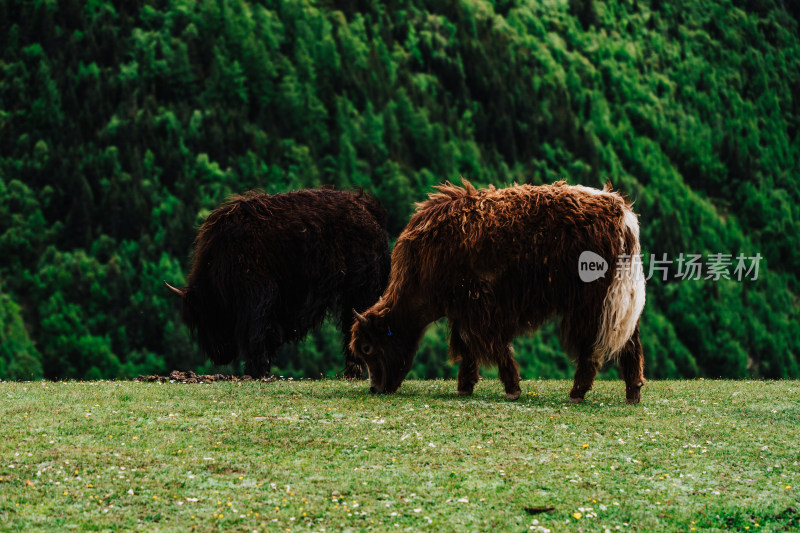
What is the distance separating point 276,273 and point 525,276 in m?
5.02

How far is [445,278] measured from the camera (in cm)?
1212

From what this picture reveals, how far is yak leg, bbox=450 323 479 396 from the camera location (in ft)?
41.1

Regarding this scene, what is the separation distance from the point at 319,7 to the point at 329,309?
144ft

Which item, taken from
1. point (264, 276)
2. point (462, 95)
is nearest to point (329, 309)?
point (264, 276)

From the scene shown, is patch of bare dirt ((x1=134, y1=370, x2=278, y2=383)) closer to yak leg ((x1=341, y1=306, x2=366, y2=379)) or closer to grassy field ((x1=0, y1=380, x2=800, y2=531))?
yak leg ((x1=341, y1=306, x2=366, y2=379))

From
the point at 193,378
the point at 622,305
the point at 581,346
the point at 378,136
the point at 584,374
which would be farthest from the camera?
the point at 378,136

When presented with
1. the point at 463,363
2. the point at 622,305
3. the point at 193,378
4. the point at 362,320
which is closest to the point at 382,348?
the point at 362,320

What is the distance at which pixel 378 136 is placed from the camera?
52000 millimetres

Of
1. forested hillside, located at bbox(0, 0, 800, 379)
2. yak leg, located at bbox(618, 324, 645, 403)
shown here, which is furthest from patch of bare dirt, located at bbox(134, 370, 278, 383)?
forested hillside, located at bbox(0, 0, 800, 379)

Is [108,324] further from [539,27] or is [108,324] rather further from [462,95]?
[539,27]

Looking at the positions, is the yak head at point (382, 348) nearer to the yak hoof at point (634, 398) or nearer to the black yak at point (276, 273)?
the black yak at point (276, 273)

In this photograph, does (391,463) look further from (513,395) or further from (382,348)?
(382,348)

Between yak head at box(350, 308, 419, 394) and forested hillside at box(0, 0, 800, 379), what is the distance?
83.7ft

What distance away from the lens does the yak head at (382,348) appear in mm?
12672
